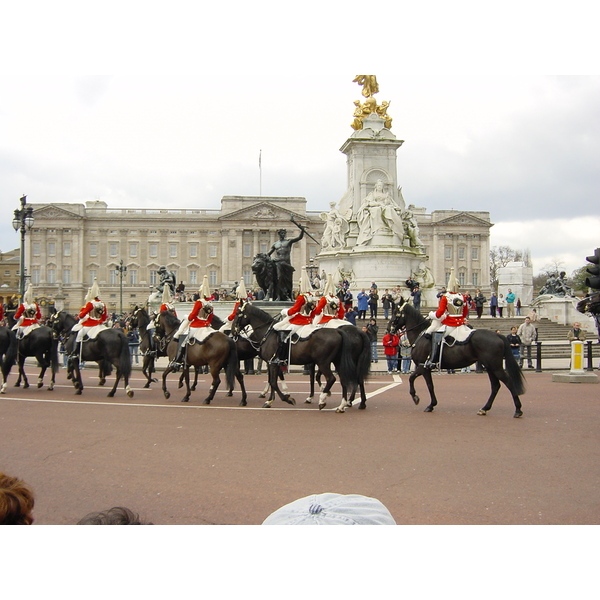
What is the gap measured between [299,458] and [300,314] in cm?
493

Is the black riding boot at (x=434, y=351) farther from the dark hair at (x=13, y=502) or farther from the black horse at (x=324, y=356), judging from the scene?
the dark hair at (x=13, y=502)

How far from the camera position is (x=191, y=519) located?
5.37 meters

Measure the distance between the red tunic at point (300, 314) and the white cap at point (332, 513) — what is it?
32.3 feet

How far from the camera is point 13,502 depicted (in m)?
2.13

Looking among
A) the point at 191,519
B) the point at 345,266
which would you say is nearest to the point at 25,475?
the point at 191,519

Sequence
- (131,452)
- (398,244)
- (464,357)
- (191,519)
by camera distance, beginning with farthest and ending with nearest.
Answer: (398,244), (464,357), (131,452), (191,519)

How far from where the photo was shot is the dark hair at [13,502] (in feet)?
6.93

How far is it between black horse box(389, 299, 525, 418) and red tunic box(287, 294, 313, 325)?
182cm

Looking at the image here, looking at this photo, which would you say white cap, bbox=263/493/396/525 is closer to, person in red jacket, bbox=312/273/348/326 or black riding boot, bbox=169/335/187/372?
person in red jacket, bbox=312/273/348/326

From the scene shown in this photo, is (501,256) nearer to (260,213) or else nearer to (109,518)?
(260,213)

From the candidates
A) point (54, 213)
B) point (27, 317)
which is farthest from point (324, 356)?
point (54, 213)

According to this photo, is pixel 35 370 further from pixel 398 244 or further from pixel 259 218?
pixel 259 218

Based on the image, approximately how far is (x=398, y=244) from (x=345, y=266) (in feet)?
9.71

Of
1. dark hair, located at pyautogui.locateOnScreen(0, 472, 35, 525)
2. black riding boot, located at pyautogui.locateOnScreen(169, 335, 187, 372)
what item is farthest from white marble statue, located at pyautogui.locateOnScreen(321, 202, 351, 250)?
dark hair, located at pyautogui.locateOnScreen(0, 472, 35, 525)
